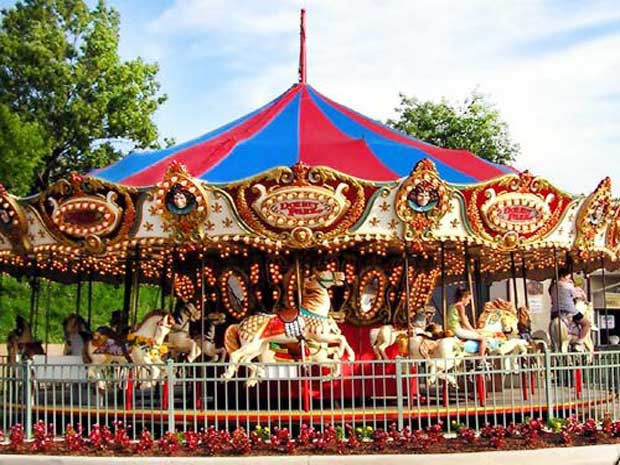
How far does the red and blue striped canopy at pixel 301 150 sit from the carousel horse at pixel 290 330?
5.58 ft

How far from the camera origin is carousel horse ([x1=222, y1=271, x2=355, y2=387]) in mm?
12016

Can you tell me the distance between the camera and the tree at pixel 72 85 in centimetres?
2881

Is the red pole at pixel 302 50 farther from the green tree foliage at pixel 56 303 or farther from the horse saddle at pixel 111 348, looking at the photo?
the green tree foliage at pixel 56 303

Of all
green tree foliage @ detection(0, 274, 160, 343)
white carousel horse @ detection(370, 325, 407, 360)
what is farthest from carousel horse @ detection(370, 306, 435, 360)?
green tree foliage @ detection(0, 274, 160, 343)

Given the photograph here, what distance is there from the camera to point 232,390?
1279 centimetres

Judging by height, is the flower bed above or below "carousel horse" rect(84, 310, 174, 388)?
below

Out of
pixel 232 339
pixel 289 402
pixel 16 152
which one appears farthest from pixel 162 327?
pixel 16 152

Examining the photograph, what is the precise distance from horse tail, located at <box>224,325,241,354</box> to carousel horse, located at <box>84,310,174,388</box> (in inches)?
32.1

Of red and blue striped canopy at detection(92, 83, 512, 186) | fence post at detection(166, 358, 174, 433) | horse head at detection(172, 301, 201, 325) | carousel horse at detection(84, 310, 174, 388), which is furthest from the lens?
horse head at detection(172, 301, 201, 325)

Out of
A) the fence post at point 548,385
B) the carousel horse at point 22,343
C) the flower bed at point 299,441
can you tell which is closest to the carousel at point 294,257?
the fence post at point 548,385

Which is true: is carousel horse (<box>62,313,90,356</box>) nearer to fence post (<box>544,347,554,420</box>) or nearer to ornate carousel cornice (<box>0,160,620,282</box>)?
ornate carousel cornice (<box>0,160,620,282</box>)

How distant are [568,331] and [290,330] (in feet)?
15.8

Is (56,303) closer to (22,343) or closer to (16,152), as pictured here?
(16,152)

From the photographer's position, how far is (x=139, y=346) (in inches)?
482
